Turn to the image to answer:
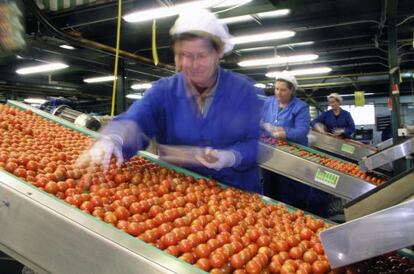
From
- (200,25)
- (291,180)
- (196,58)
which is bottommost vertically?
(291,180)

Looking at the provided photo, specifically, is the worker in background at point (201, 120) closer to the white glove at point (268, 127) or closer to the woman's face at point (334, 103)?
the white glove at point (268, 127)

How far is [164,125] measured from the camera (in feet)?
8.95

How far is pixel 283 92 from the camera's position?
494 cm

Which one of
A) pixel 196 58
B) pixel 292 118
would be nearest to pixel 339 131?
pixel 292 118

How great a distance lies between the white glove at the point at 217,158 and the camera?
235cm

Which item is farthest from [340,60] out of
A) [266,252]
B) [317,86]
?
[266,252]

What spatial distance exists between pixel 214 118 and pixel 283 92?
264 cm

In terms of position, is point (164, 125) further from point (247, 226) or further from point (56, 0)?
point (56, 0)

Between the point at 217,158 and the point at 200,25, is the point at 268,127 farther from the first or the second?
the point at 200,25

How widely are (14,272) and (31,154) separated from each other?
1158 millimetres

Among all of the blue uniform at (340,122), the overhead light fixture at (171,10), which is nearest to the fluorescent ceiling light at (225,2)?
the overhead light fixture at (171,10)

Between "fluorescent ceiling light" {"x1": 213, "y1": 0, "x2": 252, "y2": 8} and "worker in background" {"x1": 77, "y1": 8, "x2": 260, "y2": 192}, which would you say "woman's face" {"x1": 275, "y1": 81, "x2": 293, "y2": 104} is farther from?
"worker in background" {"x1": 77, "y1": 8, "x2": 260, "y2": 192}

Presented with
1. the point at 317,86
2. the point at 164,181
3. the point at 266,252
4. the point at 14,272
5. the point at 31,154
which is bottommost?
the point at 14,272

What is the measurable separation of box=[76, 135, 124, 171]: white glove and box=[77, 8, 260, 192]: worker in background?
0.04 feet
